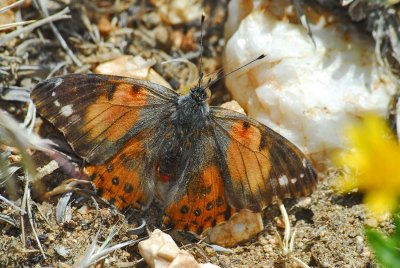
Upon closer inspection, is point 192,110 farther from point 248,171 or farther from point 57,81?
point 57,81

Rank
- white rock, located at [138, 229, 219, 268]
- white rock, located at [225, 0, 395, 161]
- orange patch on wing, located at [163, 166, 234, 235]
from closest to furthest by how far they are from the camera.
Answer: white rock, located at [138, 229, 219, 268], orange patch on wing, located at [163, 166, 234, 235], white rock, located at [225, 0, 395, 161]

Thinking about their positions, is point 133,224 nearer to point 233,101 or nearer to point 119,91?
point 119,91

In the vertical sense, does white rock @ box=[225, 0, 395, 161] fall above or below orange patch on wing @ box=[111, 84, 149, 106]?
above

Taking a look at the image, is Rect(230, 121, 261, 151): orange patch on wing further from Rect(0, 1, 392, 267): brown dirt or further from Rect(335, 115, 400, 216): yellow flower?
Rect(335, 115, 400, 216): yellow flower

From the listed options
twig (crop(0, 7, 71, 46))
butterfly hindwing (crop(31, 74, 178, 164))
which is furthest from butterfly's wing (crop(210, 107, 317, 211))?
twig (crop(0, 7, 71, 46))

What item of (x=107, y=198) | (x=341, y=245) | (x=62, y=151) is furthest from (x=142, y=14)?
(x=341, y=245)

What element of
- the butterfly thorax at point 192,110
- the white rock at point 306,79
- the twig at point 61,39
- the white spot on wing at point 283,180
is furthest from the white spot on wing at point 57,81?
the white spot on wing at point 283,180
